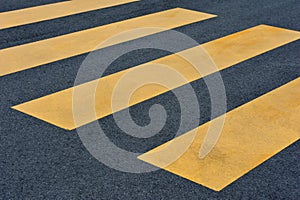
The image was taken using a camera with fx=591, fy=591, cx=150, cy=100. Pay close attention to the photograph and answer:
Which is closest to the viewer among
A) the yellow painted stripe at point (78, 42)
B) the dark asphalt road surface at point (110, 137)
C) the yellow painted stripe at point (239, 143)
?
the dark asphalt road surface at point (110, 137)

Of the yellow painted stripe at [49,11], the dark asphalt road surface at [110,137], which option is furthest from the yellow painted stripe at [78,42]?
the yellow painted stripe at [49,11]

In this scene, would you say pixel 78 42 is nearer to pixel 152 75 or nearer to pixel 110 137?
pixel 152 75

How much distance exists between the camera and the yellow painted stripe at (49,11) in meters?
7.19

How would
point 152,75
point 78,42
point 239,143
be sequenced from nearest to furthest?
1. point 239,143
2. point 152,75
3. point 78,42

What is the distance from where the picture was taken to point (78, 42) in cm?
650

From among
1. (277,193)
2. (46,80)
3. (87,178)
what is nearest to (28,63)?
(46,80)

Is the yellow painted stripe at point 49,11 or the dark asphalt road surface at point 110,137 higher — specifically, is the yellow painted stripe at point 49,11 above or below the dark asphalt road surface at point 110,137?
below

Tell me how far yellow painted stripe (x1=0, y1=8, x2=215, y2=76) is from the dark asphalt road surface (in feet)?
0.53

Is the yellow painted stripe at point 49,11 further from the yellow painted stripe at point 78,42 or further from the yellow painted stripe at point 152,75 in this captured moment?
the yellow painted stripe at point 152,75

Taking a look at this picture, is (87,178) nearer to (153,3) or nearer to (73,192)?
(73,192)

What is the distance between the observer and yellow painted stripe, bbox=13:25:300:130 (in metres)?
4.87

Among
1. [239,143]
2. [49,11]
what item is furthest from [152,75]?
[49,11]

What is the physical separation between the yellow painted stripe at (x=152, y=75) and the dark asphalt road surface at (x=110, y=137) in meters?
0.11

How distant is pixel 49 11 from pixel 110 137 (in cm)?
359
